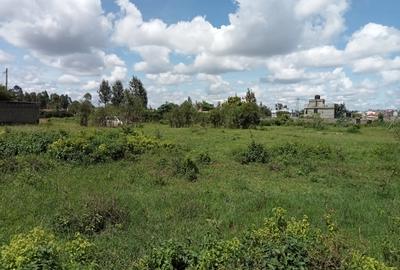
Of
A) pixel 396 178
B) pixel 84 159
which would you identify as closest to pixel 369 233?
pixel 396 178

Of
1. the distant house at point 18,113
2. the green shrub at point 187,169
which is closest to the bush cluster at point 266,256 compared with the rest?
the green shrub at point 187,169

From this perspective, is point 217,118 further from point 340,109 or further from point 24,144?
point 340,109

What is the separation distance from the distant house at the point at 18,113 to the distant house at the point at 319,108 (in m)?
72.7

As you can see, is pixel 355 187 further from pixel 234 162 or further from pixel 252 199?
pixel 234 162

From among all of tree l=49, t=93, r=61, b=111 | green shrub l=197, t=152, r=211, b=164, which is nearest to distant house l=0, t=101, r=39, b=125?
green shrub l=197, t=152, r=211, b=164

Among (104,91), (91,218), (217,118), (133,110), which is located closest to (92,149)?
(91,218)

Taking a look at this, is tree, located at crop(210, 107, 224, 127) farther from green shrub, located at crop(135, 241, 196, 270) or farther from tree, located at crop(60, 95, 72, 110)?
tree, located at crop(60, 95, 72, 110)

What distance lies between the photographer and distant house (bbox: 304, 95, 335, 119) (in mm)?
101194

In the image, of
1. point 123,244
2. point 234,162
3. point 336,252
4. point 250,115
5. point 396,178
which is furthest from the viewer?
point 250,115

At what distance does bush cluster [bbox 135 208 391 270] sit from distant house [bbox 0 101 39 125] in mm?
36459

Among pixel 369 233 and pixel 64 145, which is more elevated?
pixel 64 145

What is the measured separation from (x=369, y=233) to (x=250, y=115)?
35.4m

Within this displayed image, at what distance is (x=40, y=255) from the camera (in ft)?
14.3

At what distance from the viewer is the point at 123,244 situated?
261 inches
